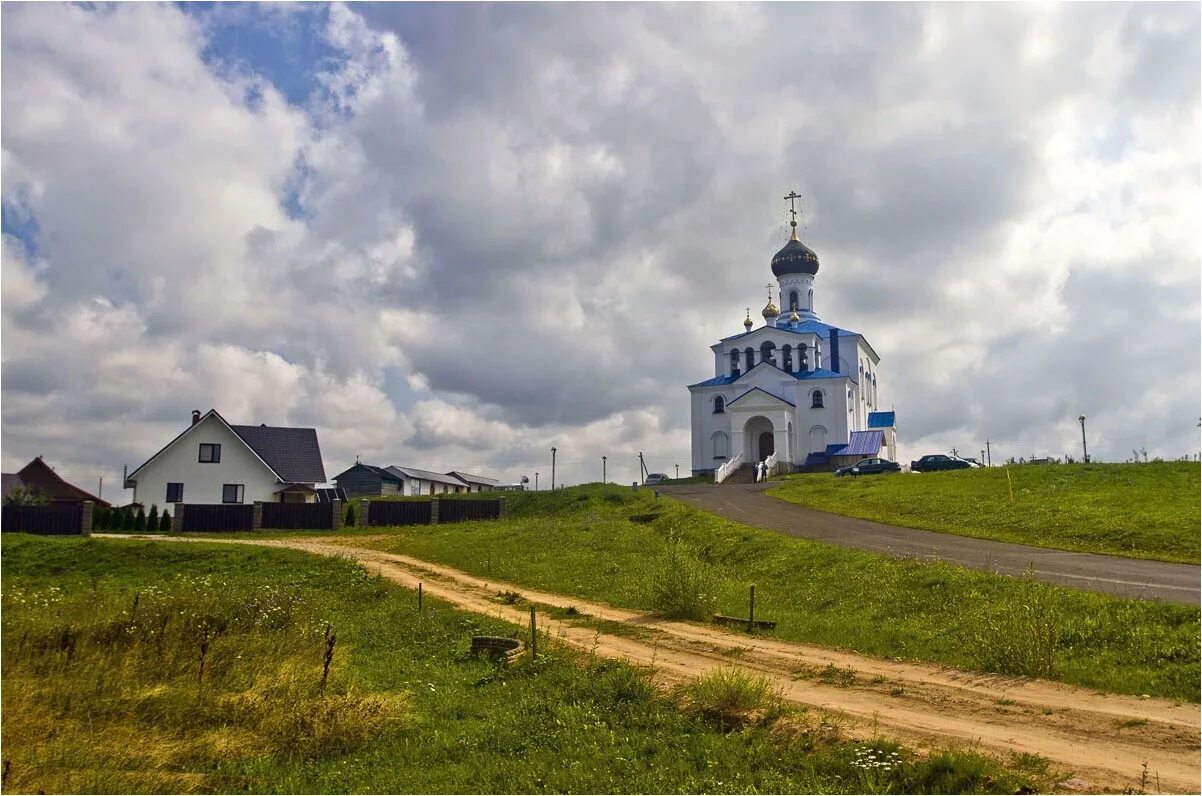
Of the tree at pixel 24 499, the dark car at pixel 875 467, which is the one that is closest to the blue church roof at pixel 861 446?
the dark car at pixel 875 467

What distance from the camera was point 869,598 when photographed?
17.1m

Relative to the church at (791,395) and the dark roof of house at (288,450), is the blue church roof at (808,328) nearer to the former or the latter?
the church at (791,395)

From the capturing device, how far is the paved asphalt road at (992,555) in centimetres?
1647

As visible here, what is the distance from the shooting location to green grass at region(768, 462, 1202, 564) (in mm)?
21781

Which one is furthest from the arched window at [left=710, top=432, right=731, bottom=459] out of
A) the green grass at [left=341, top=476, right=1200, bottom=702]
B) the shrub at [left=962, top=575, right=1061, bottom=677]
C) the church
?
the shrub at [left=962, top=575, right=1061, bottom=677]

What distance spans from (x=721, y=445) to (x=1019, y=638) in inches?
2022

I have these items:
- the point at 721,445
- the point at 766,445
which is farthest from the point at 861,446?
the point at 721,445

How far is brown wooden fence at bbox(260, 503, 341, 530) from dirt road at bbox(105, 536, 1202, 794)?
Result: 24153 mm

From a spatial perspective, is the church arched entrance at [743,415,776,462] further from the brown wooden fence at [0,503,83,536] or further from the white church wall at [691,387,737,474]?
the brown wooden fence at [0,503,83,536]

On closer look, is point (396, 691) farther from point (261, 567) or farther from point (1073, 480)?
point (1073, 480)

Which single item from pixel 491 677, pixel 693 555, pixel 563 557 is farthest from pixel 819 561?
pixel 491 677

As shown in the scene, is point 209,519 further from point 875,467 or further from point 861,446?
point 861,446

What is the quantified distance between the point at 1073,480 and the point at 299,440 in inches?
1524

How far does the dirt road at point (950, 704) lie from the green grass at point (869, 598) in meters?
0.68
